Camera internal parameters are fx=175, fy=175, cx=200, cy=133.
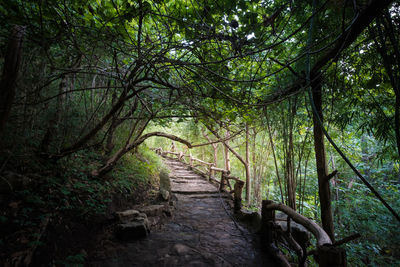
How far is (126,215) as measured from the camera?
282 cm

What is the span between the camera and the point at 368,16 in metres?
1.10

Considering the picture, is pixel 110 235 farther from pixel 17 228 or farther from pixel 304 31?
pixel 304 31

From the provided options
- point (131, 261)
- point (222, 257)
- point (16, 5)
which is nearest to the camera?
point (16, 5)

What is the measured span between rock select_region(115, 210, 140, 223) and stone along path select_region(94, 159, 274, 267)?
394mm

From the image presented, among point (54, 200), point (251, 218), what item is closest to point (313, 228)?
point (251, 218)

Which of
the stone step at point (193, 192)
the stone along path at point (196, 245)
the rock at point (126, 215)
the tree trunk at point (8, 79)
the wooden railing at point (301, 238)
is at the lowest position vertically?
the stone along path at point (196, 245)

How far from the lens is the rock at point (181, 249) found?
2362 millimetres

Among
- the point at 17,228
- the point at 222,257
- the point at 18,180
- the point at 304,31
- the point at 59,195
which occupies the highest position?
the point at 304,31

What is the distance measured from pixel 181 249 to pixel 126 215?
105cm

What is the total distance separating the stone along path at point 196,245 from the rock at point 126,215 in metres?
0.39

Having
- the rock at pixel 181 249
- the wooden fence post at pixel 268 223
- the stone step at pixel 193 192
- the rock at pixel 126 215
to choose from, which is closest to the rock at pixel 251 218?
the wooden fence post at pixel 268 223

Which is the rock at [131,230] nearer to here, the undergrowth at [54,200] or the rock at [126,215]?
the rock at [126,215]

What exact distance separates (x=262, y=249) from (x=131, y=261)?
1804mm

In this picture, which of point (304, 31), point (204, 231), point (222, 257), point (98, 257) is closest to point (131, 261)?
point (98, 257)
